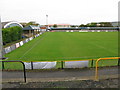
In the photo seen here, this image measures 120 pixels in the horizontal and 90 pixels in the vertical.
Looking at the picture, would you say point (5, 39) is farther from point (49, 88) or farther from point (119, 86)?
point (119, 86)

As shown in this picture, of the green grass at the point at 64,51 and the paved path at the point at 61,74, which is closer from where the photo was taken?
the paved path at the point at 61,74

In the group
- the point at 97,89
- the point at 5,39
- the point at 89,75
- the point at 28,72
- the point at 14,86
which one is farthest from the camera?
the point at 5,39

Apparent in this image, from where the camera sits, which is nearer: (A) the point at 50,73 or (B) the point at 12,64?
(A) the point at 50,73

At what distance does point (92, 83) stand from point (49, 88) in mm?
1922

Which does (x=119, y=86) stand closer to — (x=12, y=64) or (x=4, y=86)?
(x=4, y=86)

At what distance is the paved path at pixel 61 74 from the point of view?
6.09m

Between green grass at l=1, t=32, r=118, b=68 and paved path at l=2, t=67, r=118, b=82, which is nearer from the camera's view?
paved path at l=2, t=67, r=118, b=82

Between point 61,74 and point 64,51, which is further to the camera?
point 64,51

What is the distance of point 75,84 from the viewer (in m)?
5.11

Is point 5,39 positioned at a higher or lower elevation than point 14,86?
higher

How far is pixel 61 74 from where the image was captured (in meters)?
6.61

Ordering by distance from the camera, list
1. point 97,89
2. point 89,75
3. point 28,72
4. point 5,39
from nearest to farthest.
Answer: point 97,89 < point 89,75 < point 28,72 < point 5,39

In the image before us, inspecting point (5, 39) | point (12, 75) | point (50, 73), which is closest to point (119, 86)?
point (50, 73)

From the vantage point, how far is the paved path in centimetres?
609
